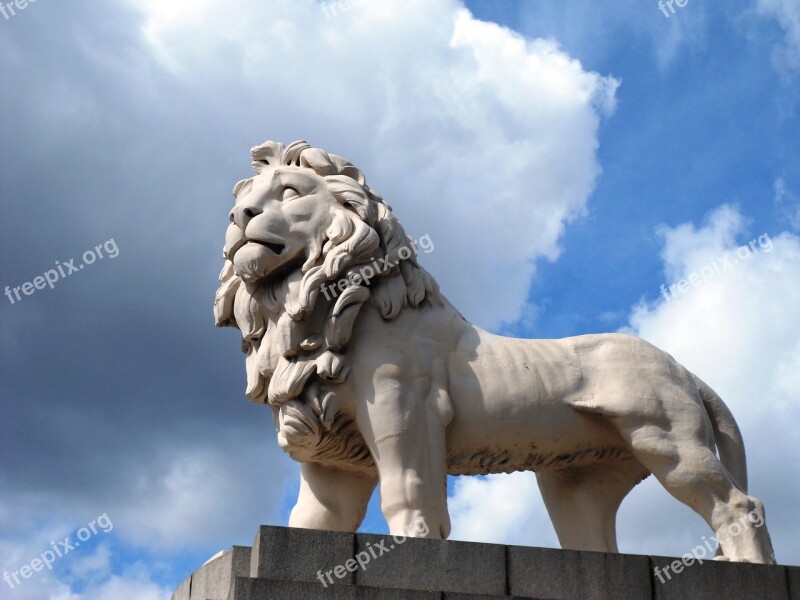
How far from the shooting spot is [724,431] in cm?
842

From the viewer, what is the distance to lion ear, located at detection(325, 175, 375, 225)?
8.14m

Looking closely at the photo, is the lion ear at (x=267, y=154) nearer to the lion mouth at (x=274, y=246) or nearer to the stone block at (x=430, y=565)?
the lion mouth at (x=274, y=246)

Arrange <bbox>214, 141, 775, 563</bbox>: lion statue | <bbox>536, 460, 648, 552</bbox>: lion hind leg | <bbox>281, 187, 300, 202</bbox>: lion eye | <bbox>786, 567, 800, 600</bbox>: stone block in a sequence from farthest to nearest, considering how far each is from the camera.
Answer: <bbox>536, 460, 648, 552</bbox>: lion hind leg, <bbox>281, 187, 300, 202</bbox>: lion eye, <bbox>214, 141, 775, 563</bbox>: lion statue, <bbox>786, 567, 800, 600</bbox>: stone block

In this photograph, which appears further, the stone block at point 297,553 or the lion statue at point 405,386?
the lion statue at point 405,386

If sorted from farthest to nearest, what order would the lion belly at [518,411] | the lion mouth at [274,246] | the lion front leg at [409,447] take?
the lion mouth at [274,246] → the lion belly at [518,411] → the lion front leg at [409,447]

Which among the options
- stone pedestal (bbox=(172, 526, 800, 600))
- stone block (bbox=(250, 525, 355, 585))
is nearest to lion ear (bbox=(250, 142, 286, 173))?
stone pedestal (bbox=(172, 526, 800, 600))

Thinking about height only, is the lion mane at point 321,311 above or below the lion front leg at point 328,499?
above

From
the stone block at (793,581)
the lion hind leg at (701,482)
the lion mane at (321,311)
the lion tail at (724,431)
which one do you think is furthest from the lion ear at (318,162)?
the stone block at (793,581)

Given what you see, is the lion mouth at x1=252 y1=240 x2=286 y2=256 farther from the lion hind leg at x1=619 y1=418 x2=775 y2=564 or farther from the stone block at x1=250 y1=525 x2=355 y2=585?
the lion hind leg at x1=619 y1=418 x2=775 y2=564

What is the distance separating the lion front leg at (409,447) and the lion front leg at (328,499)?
0.70 meters

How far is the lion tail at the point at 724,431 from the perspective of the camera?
8344mm

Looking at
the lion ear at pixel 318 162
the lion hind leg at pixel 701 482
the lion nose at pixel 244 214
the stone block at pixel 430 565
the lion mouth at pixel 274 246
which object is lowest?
the stone block at pixel 430 565

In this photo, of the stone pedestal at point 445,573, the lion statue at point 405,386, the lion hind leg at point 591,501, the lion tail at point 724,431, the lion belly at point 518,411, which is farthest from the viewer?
the lion hind leg at point 591,501

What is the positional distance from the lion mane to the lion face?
74 mm
